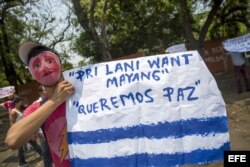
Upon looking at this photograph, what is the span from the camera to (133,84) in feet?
9.30

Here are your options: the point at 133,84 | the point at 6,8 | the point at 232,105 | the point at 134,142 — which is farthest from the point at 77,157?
the point at 6,8

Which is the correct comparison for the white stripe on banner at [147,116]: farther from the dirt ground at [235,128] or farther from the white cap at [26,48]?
the dirt ground at [235,128]

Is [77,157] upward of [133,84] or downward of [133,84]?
downward

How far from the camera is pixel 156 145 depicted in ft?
9.12

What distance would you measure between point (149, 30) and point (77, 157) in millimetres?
29245

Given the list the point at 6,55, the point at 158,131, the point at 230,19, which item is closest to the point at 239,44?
the point at 158,131

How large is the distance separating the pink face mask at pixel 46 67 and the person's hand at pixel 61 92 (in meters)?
0.05

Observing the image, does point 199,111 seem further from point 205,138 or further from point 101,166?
point 101,166

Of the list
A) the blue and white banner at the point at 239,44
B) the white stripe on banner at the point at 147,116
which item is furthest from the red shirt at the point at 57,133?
the blue and white banner at the point at 239,44

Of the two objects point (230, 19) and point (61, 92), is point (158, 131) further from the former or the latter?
point (230, 19)

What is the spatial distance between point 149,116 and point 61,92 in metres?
0.61

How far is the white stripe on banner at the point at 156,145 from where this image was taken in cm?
275

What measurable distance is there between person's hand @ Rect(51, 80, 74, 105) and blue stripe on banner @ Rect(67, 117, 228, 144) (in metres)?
0.32

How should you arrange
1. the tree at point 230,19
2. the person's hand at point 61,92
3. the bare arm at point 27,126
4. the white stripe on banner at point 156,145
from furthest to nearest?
the tree at point 230,19 → the white stripe on banner at point 156,145 → the person's hand at point 61,92 → the bare arm at point 27,126
